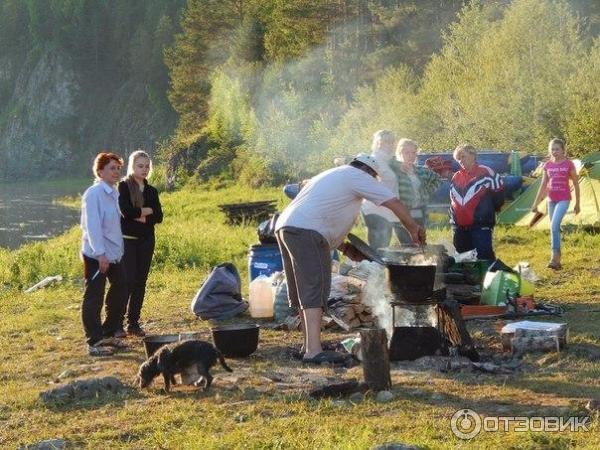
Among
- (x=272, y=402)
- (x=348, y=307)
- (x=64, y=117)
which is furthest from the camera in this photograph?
(x=64, y=117)

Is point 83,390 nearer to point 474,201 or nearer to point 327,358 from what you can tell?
point 327,358

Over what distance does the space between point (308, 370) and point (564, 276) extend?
550 cm

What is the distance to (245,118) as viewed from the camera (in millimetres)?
49938

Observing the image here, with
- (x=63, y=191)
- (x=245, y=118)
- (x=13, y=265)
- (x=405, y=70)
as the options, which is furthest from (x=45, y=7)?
(x=13, y=265)

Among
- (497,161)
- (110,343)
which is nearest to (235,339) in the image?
(110,343)

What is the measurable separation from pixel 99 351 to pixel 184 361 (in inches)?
76.5

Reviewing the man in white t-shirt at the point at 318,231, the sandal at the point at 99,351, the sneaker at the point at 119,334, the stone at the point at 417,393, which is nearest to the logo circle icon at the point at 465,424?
the stone at the point at 417,393

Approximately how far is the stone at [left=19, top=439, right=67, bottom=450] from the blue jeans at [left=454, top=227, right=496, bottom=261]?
5850 millimetres

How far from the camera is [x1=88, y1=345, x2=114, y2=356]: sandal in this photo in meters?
8.33

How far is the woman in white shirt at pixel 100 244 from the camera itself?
838cm

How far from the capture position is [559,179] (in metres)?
12.4

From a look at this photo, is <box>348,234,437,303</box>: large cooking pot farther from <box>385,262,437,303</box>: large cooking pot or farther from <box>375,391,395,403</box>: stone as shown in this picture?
<box>375,391,395,403</box>: stone

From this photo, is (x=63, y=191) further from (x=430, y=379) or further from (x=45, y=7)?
(x=430, y=379)

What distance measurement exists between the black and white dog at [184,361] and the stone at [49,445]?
123 cm
